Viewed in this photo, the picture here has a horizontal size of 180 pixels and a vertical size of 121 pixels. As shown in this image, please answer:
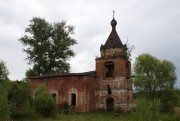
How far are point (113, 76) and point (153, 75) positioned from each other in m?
4.51

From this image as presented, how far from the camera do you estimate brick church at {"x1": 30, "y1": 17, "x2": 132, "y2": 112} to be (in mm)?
36344

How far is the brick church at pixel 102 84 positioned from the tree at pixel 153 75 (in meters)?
1.33

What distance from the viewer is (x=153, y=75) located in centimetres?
3716

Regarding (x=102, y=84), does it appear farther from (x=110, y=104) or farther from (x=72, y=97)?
(x=72, y=97)

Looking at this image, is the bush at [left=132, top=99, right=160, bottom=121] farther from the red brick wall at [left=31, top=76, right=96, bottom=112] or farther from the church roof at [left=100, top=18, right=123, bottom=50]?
the church roof at [left=100, top=18, right=123, bottom=50]

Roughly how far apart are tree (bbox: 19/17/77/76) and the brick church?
8895mm

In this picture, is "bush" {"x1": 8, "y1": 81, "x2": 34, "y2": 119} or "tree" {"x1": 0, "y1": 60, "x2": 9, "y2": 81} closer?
"bush" {"x1": 8, "y1": 81, "x2": 34, "y2": 119}

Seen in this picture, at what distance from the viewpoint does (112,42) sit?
126 ft

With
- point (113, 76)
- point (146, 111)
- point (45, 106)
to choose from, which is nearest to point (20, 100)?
point (45, 106)

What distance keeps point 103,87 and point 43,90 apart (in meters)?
9.46

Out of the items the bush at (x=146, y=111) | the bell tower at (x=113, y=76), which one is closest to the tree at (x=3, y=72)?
the bell tower at (x=113, y=76)

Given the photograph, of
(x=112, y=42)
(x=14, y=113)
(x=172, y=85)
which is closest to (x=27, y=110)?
(x=14, y=113)

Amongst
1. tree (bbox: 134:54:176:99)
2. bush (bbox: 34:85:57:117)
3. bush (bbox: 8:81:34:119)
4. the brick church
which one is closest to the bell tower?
the brick church

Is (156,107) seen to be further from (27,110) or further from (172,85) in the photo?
(172,85)
